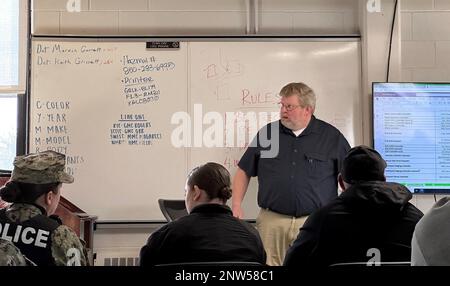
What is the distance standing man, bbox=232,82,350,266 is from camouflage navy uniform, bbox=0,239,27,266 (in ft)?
4.69

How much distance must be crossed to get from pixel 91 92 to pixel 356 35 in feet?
5.92

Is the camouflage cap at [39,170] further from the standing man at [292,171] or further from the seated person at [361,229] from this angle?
the standing man at [292,171]

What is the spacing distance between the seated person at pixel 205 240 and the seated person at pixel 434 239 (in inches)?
29.6

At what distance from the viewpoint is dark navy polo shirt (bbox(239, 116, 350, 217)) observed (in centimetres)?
267

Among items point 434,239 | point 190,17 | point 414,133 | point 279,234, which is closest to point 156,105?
point 190,17

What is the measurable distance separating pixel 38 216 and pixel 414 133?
2.42 m

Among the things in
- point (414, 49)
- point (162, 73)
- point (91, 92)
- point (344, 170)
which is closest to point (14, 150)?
point (91, 92)

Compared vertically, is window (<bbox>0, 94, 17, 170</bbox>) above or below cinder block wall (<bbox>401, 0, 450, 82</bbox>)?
below

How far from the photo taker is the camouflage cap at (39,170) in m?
1.63

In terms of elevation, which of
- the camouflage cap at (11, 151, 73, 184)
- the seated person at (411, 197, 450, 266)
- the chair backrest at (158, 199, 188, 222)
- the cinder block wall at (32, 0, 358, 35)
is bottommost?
the chair backrest at (158, 199, 188, 222)

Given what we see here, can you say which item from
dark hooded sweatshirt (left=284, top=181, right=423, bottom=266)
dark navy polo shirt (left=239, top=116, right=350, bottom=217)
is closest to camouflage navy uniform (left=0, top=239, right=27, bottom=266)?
dark hooded sweatshirt (left=284, top=181, right=423, bottom=266)

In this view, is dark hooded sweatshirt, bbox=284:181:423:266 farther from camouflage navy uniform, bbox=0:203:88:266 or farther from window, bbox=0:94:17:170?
window, bbox=0:94:17:170

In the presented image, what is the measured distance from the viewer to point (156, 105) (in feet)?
10.4

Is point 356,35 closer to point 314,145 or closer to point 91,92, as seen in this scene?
point 314,145
